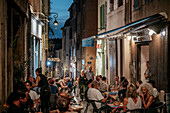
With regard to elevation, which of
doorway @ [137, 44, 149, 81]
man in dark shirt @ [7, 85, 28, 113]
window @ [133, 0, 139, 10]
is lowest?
man in dark shirt @ [7, 85, 28, 113]

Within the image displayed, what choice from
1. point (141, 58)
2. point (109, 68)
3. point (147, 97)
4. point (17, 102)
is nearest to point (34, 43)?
point (109, 68)

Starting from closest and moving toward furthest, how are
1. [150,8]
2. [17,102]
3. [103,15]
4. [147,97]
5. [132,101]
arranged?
[17,102] → [132,101] → [147,97] → [150,8] → [103,15]

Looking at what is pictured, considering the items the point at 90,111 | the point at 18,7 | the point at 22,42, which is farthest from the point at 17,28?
the point at 90,111

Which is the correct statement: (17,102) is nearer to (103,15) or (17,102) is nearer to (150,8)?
(150,8)

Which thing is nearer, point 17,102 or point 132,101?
point 17,102

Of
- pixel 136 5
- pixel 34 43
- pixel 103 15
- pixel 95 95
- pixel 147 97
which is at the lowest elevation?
pixel 95 95

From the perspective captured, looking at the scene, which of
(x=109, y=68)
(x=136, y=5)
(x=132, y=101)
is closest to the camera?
(x=132, y=101)

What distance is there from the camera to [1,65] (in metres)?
9.87

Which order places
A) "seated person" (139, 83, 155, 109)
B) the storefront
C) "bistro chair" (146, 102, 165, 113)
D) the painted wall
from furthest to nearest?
the storefront, the painted wall, "seated person" (139, 83, 155, 109), "bistro chair" (146, 102, 165, 113)

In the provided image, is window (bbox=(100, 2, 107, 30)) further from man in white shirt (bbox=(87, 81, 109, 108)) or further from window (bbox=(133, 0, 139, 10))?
man in white shirt (bbox=(87, 81, 109, 108))

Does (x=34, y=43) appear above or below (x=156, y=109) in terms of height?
above

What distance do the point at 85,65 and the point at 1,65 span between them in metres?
24.4

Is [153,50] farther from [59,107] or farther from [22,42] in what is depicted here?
[59,107]

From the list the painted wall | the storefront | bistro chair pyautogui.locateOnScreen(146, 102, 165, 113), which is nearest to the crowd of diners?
bistro chair pyautogui.locateOnScreen(146, 102, 165, 113)
